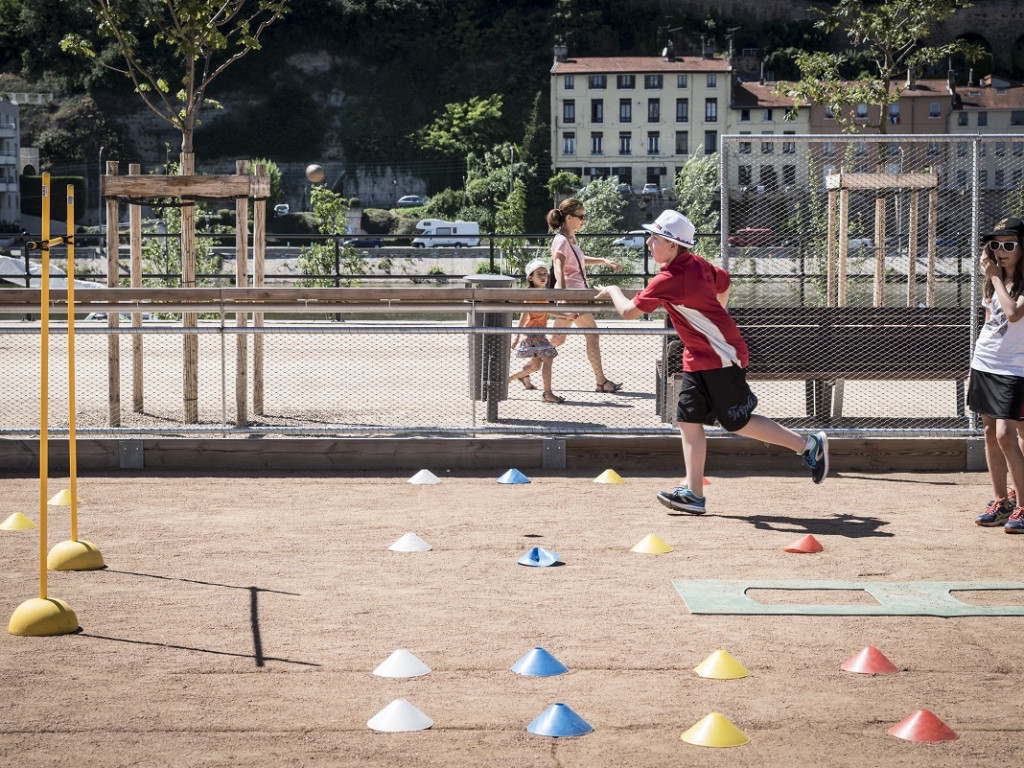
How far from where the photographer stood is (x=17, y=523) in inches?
320

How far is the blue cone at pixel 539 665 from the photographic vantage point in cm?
525

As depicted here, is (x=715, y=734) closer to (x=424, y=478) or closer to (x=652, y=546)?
(x=652, y=546)

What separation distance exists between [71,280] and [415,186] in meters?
112

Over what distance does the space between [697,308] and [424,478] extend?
103 inches

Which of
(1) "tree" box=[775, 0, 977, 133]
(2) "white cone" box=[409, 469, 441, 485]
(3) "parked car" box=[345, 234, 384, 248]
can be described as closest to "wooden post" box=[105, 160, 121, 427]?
(2) "white cone" box=[409, 469, 441, 485]

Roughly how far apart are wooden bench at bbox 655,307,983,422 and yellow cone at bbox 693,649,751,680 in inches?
210

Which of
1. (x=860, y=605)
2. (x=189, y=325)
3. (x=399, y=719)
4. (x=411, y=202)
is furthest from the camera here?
(x=411, y=202)

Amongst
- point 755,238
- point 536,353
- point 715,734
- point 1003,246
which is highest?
→ point 755,238

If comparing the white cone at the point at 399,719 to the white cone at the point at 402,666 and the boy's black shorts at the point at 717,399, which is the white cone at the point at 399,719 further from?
the boy's black shorts at the point at 717,399

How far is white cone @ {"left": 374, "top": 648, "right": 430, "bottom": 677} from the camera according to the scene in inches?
206

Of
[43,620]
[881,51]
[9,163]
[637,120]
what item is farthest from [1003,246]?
[637,120]

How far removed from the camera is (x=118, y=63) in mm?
131125

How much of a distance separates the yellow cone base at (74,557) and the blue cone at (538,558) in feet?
7.28

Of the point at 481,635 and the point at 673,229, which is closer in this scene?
the point at 481,635
